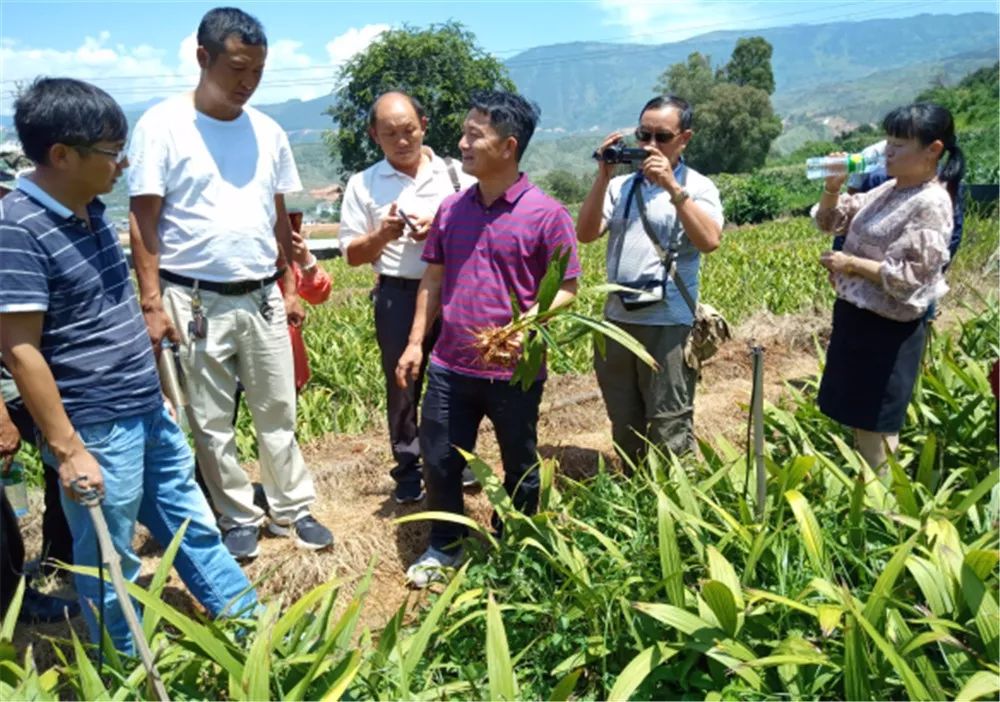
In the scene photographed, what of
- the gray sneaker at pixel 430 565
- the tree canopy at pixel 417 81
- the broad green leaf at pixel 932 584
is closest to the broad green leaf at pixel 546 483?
the gray sneaker at pixel 430 565

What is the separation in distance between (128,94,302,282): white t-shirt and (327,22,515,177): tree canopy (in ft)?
119

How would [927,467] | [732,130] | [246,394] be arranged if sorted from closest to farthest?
[927,467] < [246,394] < [732,130]

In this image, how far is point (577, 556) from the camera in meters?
2.49

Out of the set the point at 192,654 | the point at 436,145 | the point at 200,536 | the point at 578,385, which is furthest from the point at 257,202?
the point at 436,145

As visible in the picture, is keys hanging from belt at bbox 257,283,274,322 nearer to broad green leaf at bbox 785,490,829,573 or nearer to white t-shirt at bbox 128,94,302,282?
white t-shirt at bbox 128,94,302,282

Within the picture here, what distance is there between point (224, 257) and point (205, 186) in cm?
27

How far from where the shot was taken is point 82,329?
7.36 feet

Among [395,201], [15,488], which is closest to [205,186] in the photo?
[395,201]

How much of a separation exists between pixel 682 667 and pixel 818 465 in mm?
1213

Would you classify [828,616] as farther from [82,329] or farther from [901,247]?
[82,329]

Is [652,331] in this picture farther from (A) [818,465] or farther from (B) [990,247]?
(B) [990,247]

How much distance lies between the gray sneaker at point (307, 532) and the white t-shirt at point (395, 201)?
113 centimetres

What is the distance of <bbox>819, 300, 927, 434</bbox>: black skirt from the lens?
3.04 meters

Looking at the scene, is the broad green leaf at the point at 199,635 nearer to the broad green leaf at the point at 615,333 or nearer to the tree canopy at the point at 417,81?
the broad green leaf at the point at 615,333
